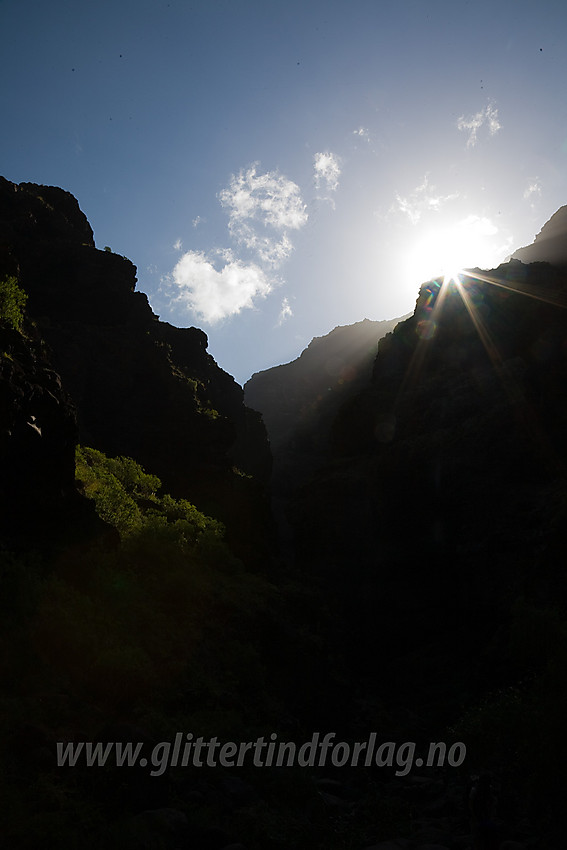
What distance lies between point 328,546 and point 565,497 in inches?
939

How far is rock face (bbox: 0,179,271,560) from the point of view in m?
41.9

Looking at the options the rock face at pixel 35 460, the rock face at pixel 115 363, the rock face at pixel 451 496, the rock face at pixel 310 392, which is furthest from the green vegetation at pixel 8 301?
the rock face at pixel 310 392

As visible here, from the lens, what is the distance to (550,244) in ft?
394

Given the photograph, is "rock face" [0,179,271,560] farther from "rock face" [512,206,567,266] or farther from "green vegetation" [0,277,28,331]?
"rock face" [512,206,567,266]

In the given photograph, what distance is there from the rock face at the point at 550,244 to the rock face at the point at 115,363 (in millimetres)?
93744

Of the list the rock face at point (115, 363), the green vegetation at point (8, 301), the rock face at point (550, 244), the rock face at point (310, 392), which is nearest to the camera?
the green vegetation at point (8, 301)

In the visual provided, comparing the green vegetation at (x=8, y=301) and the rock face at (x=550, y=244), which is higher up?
the rock face at (x=550, y=244)

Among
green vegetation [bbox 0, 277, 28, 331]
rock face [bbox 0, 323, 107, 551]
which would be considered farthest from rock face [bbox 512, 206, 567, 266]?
rock face [bbox 0, 323, 107, 551]

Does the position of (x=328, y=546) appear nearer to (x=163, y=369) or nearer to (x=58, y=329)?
(x=163, y=369)

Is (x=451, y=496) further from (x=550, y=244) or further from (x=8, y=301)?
(x=550, y=244)

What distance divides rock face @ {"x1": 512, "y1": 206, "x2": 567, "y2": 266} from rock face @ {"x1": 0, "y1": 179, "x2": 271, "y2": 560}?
93.7m

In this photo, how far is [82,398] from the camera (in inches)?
1622

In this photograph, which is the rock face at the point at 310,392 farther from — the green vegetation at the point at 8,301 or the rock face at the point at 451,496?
the green vegetation at the point at 8,301

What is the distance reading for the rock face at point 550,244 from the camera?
370 feet
